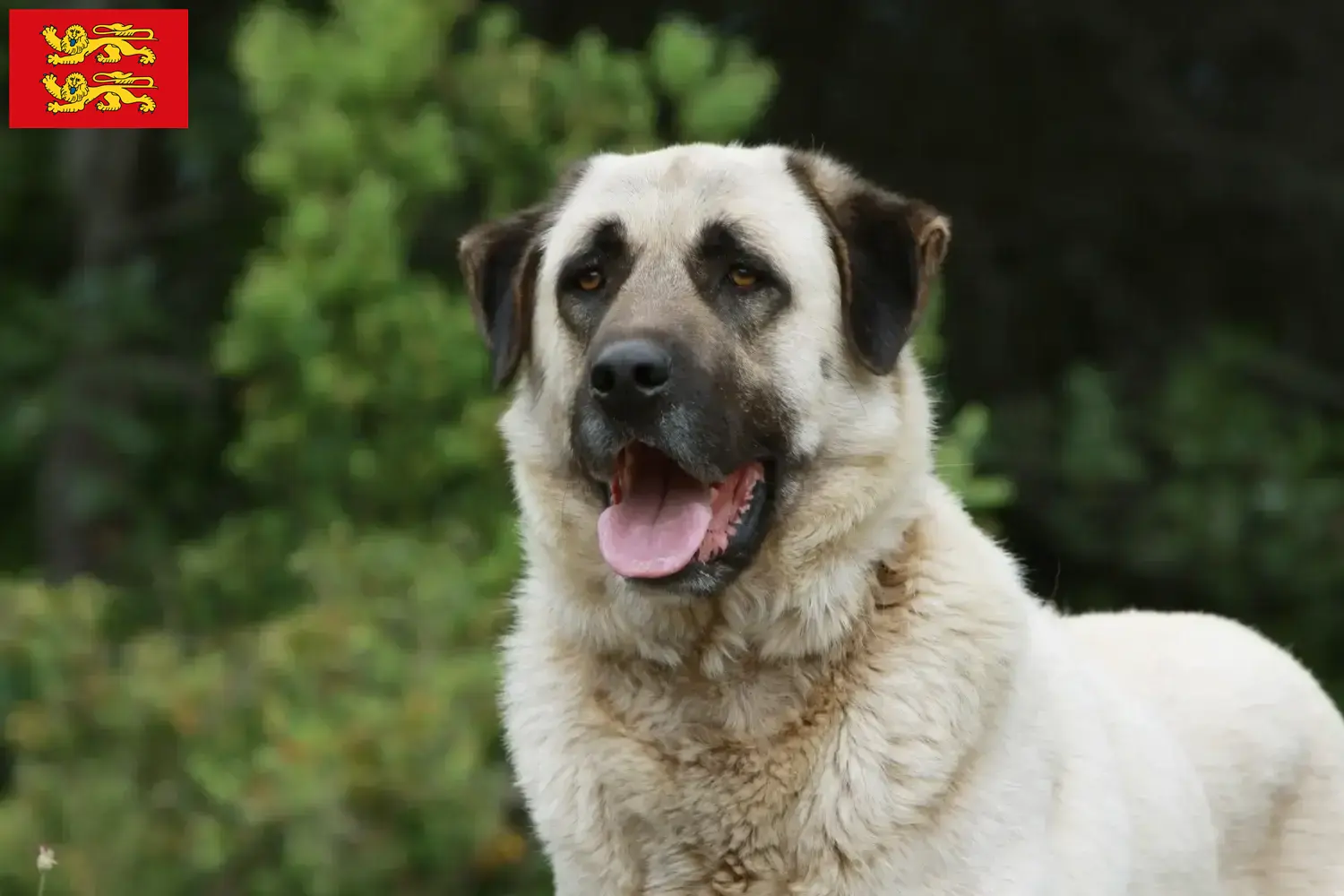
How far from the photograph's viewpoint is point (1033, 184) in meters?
9.58

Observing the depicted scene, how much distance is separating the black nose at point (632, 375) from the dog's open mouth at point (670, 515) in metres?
0.13

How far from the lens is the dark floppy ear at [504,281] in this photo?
3631mm

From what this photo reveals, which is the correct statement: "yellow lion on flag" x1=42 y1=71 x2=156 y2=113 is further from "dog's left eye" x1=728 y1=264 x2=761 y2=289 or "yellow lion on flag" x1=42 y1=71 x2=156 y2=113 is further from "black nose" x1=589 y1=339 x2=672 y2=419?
"black nose" x1=589 y1=339 x2=672 y2=419

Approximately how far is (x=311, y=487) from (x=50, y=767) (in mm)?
1300

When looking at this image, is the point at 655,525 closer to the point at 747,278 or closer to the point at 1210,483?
the point at 747,278

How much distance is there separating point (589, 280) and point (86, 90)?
4024 mm

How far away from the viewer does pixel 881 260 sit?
133 inches

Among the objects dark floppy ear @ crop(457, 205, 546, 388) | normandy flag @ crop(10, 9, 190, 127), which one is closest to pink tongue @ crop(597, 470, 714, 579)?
dark floppy ear @ crop(457, 205, 546, 388)

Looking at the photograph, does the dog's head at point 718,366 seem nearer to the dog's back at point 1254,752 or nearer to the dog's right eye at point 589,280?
the dog's right eye at point 589,280

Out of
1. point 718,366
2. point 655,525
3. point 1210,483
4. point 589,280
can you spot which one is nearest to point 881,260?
point 718,366

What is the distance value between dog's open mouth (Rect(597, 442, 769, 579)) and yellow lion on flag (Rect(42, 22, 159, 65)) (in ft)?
13.6

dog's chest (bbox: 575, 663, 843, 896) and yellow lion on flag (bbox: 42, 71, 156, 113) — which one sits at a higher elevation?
yellow lion on flag (bbox: 42, 71, 156, 113)

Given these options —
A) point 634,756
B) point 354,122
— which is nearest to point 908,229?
point 634,756

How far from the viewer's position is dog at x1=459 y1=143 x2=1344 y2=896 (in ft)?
9.78
